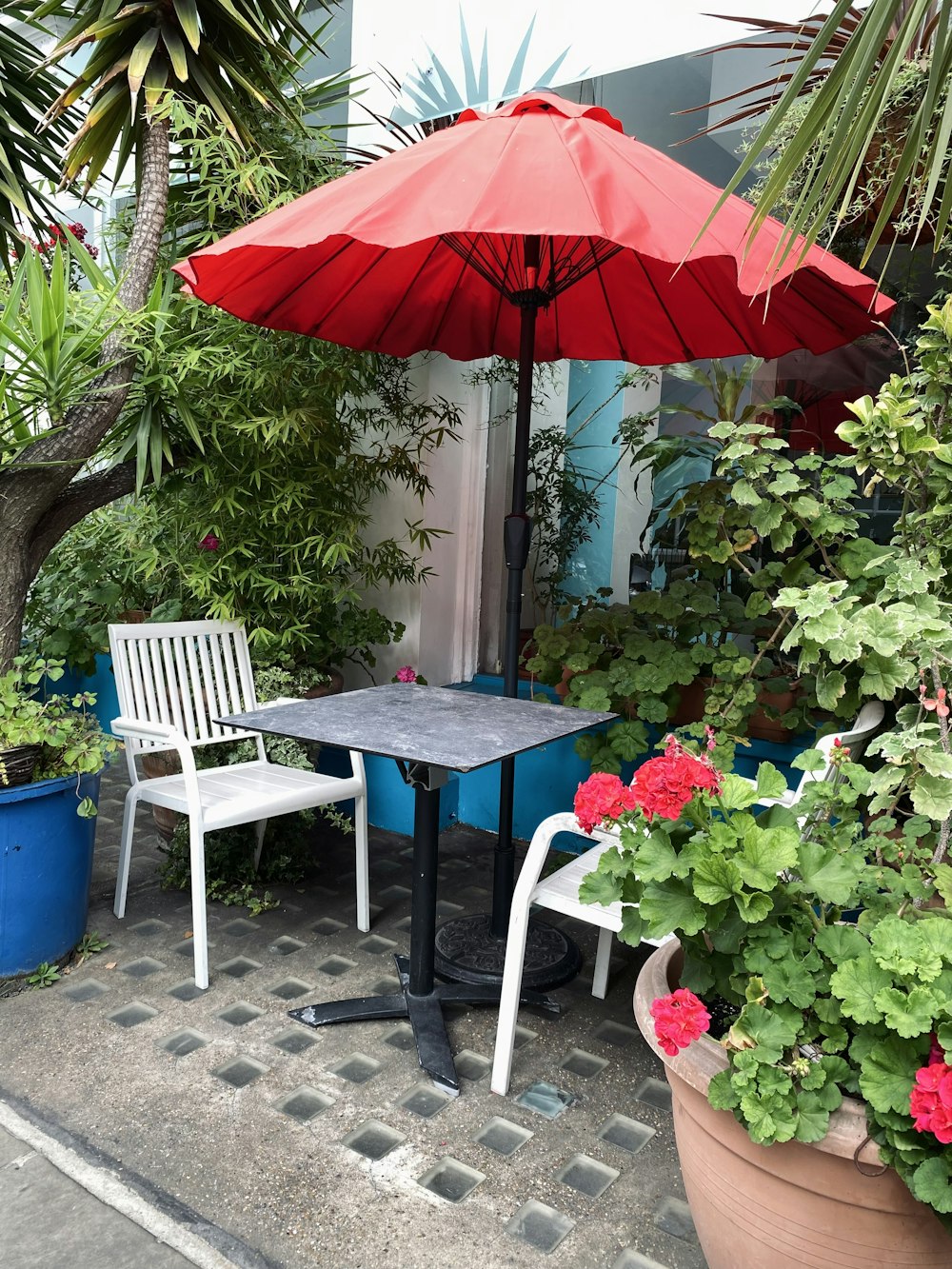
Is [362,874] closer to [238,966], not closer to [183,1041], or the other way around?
[238,966]

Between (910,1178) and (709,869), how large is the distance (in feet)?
1.50

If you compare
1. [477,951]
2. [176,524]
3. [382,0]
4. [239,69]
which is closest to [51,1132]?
[477,951]

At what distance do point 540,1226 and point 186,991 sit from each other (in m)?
1.27

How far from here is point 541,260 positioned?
262cm

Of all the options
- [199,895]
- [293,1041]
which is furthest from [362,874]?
[293,1041]

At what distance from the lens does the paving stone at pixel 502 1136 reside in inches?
78.7

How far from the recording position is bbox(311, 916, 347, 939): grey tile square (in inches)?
119

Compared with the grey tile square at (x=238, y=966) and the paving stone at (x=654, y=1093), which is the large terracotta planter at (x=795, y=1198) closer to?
the paving stone at (x=654, y=1093)

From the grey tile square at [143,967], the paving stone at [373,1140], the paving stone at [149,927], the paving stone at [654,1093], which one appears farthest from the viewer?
the paving stone at [149,927]

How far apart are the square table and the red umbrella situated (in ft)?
1.03

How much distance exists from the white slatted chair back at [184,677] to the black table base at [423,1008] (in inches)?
35.8

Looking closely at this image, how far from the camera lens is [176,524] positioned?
3.50 m

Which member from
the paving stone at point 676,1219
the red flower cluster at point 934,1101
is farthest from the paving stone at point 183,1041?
the red flower cluster at point 934,1101

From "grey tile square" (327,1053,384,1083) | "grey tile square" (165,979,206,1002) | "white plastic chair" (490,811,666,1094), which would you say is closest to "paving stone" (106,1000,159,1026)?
"grey tile square" (165,979,206,1002)
